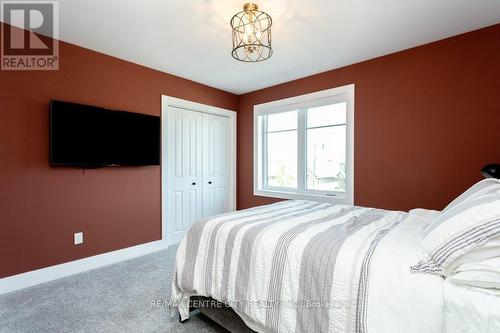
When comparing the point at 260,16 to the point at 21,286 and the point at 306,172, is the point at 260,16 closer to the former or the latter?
the point at 306,172

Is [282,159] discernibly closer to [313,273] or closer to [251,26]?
[251,26]

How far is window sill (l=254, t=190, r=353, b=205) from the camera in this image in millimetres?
3298

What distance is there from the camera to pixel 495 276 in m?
0.91

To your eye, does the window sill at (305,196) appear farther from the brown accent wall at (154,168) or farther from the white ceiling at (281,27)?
the white ceiling at (281,27)

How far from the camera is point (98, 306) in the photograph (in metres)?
2.02

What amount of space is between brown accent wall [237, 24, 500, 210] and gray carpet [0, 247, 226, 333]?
249cm

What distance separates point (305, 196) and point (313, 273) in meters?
2.53

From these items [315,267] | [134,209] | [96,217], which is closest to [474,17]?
[315,267]

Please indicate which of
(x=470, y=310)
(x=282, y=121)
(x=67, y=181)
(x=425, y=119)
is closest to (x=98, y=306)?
(x=67, y=181)

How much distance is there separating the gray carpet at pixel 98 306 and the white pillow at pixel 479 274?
152 centimetres

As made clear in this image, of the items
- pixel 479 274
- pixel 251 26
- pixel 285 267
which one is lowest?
pixel 285 267

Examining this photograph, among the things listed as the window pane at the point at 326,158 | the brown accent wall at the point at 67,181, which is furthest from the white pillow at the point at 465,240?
the brown accent wall at the point at 67,181

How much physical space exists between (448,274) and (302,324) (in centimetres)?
69
